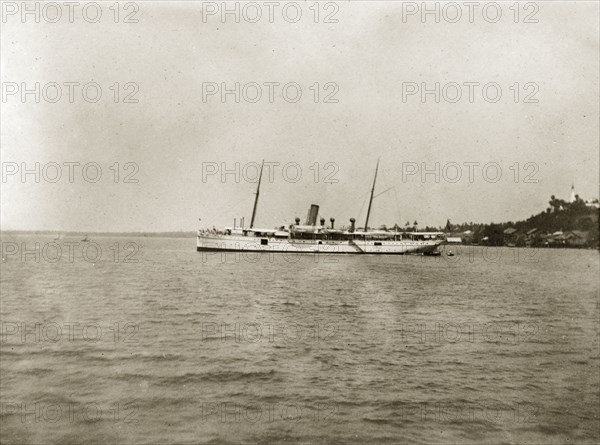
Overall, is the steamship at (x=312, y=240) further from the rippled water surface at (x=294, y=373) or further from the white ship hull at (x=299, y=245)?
the rippled water surface at (x=294, y=373)

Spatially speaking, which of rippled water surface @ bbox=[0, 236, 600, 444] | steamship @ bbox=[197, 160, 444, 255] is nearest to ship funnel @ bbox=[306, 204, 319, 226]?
steamship @ bbox=[197, 160, 444, 255]

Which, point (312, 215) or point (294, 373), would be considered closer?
point (294, 373)

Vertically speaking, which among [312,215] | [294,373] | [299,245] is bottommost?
[294,373]

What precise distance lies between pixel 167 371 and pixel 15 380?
10.5 ft

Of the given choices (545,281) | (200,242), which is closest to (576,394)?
(545,281)

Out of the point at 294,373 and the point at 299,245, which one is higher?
the point at 299,245

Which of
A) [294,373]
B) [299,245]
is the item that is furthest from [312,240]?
[294,373]

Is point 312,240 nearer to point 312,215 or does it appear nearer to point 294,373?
point 312,215

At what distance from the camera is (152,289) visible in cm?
2702

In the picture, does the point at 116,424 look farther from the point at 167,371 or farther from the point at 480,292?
the point at 480,292

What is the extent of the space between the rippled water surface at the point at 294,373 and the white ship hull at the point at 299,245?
47.0 m

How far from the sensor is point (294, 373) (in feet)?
35.8

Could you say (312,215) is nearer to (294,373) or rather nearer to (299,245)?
(299,245)

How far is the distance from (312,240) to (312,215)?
15.5 ft
